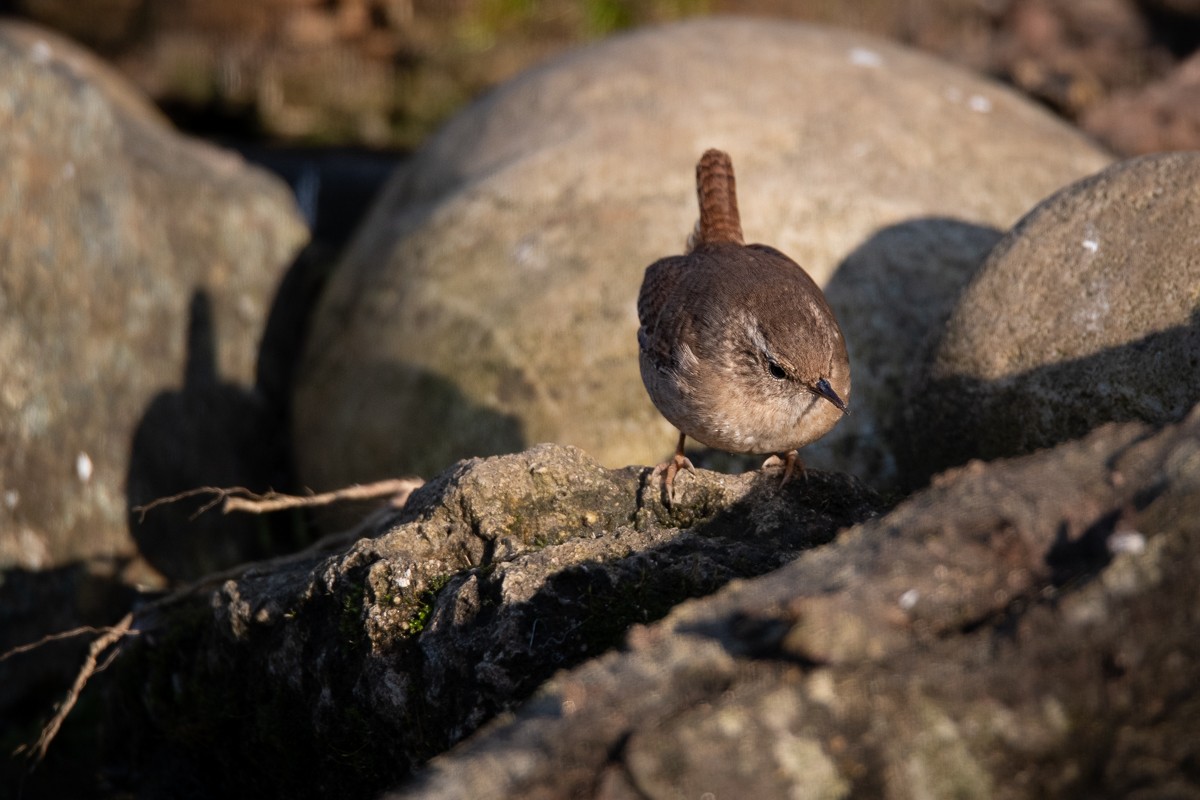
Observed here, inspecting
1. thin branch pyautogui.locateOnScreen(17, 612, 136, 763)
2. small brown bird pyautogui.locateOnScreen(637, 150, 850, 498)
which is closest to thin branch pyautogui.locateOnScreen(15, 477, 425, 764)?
thin branch pyautogui.locateOnScreen(17, 612, 136, 763)

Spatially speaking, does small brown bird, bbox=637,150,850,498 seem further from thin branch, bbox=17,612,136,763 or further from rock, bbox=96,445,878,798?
thin branch, bbox=17,612,136,763

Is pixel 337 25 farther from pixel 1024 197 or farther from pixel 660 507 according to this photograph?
pixel 660 507

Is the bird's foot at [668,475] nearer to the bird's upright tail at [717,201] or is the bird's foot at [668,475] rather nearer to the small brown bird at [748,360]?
the small brown bird at [748,360]

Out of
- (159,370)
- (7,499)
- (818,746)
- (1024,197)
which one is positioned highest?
(1024,197)

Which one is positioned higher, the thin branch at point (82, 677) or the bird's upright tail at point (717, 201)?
the bird's upright tail at point (717, 201)

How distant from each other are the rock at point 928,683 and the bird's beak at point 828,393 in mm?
1407

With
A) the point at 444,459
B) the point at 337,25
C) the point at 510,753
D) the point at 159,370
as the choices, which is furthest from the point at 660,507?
the point at 337,25

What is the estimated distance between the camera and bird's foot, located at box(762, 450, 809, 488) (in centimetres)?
369

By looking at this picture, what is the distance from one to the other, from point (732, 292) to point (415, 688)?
5.60ft

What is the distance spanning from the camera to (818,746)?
2152mm

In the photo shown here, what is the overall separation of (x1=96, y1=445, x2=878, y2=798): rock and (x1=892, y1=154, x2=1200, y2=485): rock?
868 millimetres

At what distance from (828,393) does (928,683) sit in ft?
5.75

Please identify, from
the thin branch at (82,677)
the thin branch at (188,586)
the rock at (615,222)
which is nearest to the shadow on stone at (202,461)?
the rock at (615,222)

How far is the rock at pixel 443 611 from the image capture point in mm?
3066
